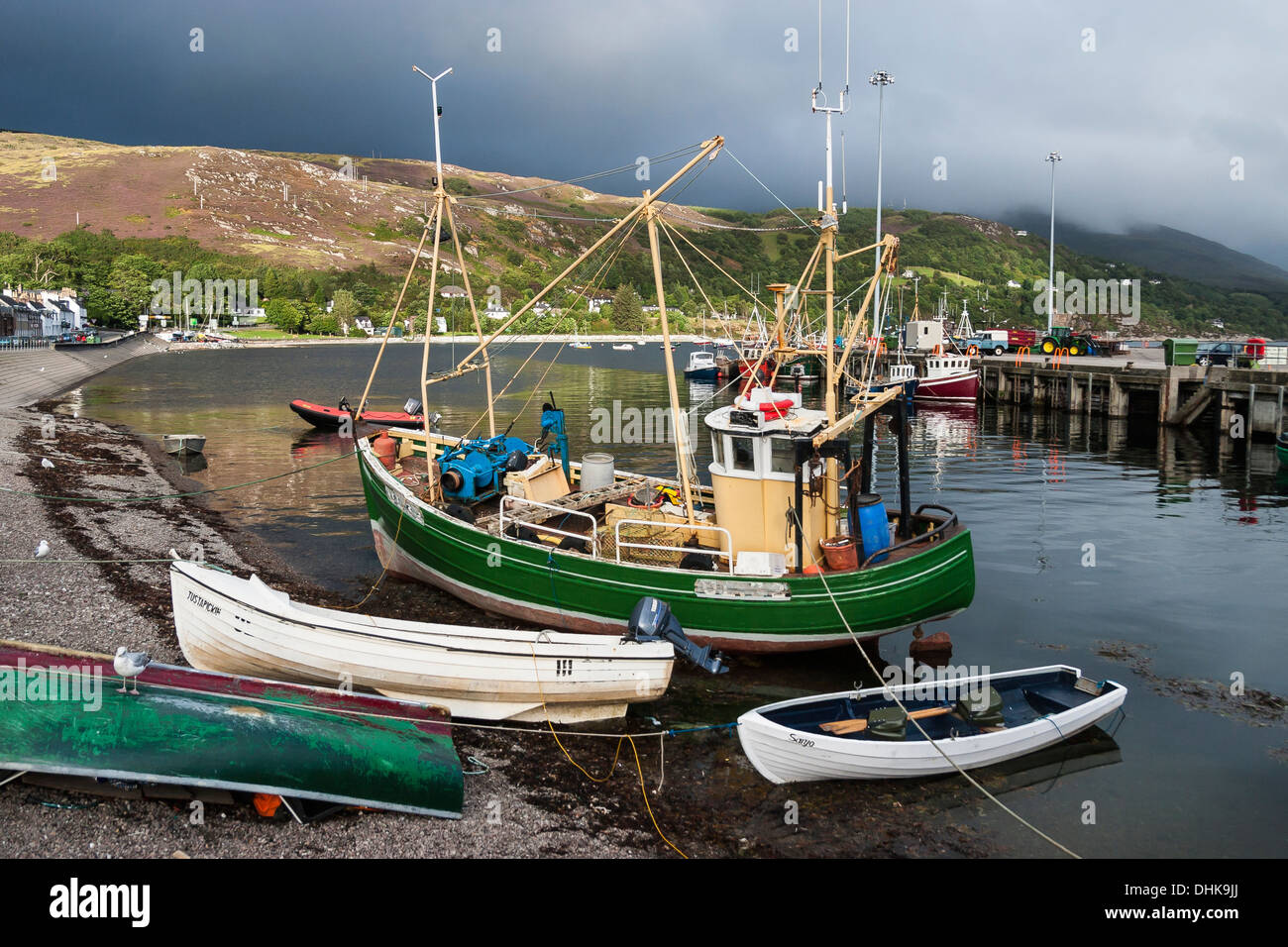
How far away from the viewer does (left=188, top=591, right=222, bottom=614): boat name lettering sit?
40.2 ft

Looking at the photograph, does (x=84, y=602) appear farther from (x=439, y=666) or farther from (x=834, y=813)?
(x=834, y=813)

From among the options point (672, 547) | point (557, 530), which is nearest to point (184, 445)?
point (557, 530)

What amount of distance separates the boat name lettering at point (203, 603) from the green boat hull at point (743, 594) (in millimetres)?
5114

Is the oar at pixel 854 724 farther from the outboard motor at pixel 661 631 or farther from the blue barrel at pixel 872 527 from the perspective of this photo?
the blue barrel at pixel 872 527

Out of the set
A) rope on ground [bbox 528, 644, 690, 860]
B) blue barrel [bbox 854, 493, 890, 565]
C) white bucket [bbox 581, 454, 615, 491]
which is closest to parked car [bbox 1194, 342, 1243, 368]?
blue barrel [bbox 854, 493, 890, 565]

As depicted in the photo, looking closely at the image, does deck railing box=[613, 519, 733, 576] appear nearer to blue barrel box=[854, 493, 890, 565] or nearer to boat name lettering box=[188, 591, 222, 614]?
blue barrel box=[854, 493, 890, 565]

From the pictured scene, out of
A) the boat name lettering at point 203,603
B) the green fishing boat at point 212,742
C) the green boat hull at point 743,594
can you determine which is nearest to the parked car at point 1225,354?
the green boat hull at point 743,594

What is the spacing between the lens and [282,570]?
66.7 ft

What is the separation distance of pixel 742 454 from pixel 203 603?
906cm

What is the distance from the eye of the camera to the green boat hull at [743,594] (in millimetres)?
13836

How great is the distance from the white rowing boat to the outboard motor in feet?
1.13

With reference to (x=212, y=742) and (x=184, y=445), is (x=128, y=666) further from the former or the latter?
(x=184, y=445)
